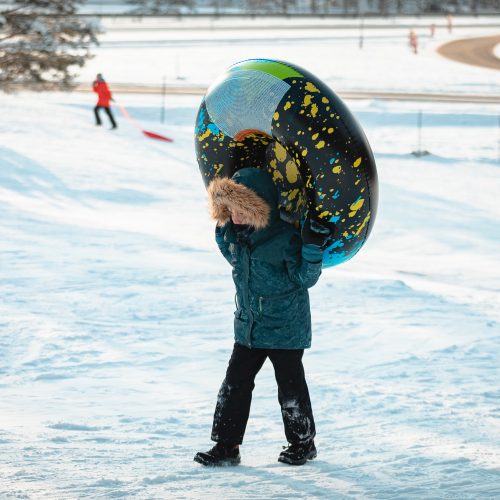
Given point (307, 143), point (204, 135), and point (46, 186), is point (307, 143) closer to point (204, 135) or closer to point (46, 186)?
point (204, 135)

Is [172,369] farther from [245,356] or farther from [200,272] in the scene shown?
[200,272]

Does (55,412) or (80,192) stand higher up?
(55,412)

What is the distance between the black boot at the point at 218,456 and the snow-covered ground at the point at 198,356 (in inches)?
2.1

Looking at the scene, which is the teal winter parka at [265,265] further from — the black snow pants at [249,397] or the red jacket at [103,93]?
the red jacket at [103,93]

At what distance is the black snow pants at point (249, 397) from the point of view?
4.20m

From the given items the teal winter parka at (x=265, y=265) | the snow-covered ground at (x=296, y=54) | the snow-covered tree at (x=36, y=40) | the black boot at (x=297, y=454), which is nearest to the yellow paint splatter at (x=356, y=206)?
the teal winter parka at (x=265, y=265)

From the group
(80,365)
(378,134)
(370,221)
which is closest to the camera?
(370,221)

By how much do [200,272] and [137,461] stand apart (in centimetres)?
431

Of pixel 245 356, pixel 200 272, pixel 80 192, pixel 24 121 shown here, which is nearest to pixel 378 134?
pixel 24 121

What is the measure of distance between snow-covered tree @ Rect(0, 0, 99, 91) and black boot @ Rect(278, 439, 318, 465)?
1559 cm

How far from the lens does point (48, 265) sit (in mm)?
8516

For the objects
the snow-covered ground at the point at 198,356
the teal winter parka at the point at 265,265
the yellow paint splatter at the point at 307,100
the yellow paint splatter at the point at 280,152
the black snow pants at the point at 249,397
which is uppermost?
the yellow paint splatter at the point at 307,100

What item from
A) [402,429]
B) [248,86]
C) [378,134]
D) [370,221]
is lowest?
[378,134]

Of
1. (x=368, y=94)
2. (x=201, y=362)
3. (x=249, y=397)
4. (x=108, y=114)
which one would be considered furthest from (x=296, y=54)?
(x=249, y=397)
